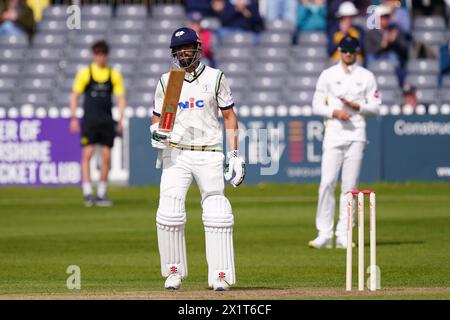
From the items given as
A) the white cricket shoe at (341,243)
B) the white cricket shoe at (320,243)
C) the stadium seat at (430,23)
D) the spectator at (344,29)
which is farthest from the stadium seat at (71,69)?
the white cricket shoe at (320,243)

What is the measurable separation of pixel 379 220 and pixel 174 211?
28.9 ft

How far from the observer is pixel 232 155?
1227cm

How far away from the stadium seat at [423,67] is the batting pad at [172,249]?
20.5 m

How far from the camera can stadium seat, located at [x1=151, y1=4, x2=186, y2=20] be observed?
34375mm

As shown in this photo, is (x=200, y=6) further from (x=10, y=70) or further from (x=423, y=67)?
(x=423, y=67)

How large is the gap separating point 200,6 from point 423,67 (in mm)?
5533

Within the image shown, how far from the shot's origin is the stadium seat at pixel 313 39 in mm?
33031

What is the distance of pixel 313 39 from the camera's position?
3312cm

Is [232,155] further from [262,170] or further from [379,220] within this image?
[262,170]

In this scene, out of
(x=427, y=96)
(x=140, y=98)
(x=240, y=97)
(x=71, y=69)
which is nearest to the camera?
(x=427, y=96)

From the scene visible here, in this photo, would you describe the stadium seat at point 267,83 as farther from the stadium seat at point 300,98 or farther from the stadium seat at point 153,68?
the stadium seat at point 153,68

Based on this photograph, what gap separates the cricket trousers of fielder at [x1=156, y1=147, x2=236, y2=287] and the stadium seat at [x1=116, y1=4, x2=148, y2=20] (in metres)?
22.8

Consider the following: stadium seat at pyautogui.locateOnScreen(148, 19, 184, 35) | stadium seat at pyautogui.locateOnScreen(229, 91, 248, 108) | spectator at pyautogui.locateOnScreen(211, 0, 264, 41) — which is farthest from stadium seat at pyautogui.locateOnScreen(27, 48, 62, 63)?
stadium seat at pyautogui.locateOnScreen(229, 91, 248, 108)

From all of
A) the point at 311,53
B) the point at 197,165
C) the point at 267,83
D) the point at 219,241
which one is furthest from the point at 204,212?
the point at 311,53
